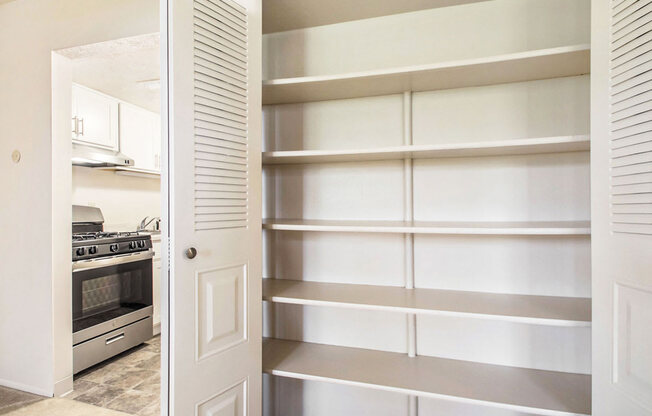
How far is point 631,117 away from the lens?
1.06m

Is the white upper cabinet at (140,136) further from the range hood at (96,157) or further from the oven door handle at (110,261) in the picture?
the oven door handle at (110,261)

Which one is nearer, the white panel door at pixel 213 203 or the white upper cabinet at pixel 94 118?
the white panel door at pixel 213 203

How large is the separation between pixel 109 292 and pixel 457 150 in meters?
2.84

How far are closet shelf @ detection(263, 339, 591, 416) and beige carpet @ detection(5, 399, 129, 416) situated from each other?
1.27m

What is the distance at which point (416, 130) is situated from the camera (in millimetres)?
1771

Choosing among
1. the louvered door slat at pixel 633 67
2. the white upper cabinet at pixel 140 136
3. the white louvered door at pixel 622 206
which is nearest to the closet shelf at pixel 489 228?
the white louvered door at pixel 622 206

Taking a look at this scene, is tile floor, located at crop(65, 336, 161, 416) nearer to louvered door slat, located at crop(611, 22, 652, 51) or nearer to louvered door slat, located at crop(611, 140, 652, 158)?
louvered door slat, located at crop(611, 140, 652, 158)

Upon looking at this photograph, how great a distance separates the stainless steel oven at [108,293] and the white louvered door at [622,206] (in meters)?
2.99

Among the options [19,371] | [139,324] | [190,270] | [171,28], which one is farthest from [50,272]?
[171,28]

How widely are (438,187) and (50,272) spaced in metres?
2.43

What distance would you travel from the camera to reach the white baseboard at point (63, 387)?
93.1 inches

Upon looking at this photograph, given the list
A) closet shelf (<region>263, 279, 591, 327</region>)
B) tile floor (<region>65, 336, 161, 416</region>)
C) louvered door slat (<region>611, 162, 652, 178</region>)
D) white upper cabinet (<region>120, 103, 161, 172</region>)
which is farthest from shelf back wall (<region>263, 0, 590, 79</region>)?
white upper cabinet (<region>120, 103, 161, 172</region>)

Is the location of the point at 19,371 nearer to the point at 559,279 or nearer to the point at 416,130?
the point at 416,130

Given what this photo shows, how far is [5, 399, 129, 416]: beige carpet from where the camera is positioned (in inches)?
86.1
